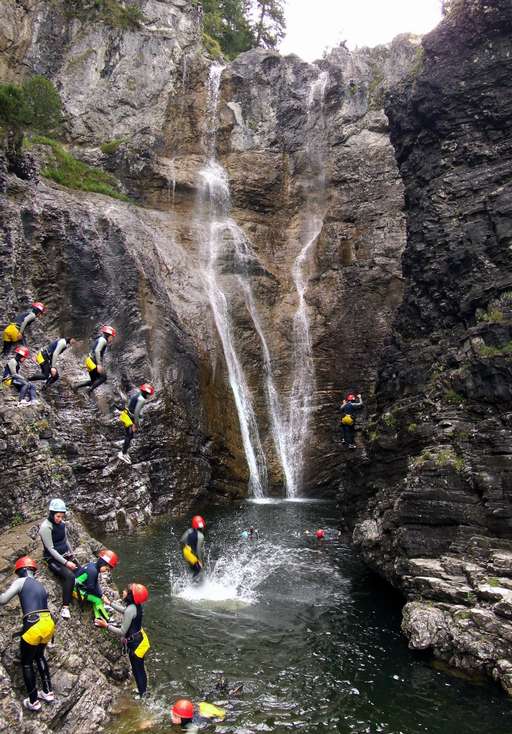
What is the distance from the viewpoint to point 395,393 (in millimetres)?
16125

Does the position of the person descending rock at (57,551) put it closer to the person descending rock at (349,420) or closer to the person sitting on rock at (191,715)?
the person sitting on rock at (191,715)

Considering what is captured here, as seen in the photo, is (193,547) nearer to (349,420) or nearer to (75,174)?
(349,420)

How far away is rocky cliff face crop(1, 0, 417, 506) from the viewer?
22.0 m

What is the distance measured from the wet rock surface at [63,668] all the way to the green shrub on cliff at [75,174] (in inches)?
903

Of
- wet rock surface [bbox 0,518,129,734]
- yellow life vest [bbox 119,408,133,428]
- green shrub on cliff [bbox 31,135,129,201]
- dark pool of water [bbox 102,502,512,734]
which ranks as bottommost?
dark pool of water [bbox 102,502,512,734]

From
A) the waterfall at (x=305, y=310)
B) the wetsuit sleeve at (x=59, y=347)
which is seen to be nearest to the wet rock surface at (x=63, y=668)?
the wetsuit sleeve at (x=59, y=347)

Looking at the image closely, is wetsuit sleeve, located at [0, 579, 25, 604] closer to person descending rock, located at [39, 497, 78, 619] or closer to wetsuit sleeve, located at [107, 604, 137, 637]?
person descending rock, located at [39, 497, 78, 619]

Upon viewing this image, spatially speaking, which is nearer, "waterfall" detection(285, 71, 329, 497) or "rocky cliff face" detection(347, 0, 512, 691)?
"rocky cliff face" detection(347, 0, 512, 691)

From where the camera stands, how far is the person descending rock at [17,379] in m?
14.8

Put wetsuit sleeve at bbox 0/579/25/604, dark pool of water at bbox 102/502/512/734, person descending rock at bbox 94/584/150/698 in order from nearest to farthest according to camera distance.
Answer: wetsuit sleeve at bbox 0/579/25/604, dark pool of water at bbox 102/502/512/734, person descending rock at bbox 94/584/150/698

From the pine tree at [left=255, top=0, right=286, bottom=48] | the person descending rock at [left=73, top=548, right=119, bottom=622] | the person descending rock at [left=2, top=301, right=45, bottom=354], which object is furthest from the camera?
the pine tree at [left=255, top=0, right=286, bottom=48]

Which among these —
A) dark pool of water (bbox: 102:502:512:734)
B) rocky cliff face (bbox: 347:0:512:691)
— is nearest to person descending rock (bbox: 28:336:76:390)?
dark pool of water (bbox: 102:502:512:734)

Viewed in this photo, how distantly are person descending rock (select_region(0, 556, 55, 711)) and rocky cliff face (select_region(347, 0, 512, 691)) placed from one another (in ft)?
21.9

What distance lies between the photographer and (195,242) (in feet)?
103
